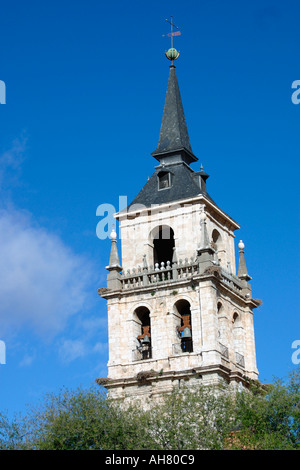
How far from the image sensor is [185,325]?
257ft

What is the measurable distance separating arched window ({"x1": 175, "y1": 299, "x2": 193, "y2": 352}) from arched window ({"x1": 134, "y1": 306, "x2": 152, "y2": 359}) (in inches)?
73.0

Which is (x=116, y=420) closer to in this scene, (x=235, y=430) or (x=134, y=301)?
(x=235, y=430)

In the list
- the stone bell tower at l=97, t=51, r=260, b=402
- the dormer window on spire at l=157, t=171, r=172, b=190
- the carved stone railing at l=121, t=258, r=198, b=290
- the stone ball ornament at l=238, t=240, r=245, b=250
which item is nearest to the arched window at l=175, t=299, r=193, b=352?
the stone bell tower at l=97, t=51, r=260, b=402

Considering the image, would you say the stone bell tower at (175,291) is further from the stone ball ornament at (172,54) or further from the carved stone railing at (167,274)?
the stone ball ornament at (172,54)

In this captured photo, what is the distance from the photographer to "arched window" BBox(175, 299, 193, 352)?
77.6m

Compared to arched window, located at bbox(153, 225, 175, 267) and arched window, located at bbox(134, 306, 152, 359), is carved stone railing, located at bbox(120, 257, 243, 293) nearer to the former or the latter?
arched window, located at bbox(153, 225, 175, 267)

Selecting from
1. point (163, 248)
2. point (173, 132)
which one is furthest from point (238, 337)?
point (173, 132)

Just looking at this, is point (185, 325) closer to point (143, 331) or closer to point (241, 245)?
point (143, 331)

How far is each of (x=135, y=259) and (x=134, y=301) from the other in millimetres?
2829

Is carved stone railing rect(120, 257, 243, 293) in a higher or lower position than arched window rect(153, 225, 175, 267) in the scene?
lower

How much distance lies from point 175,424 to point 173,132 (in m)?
22.4
